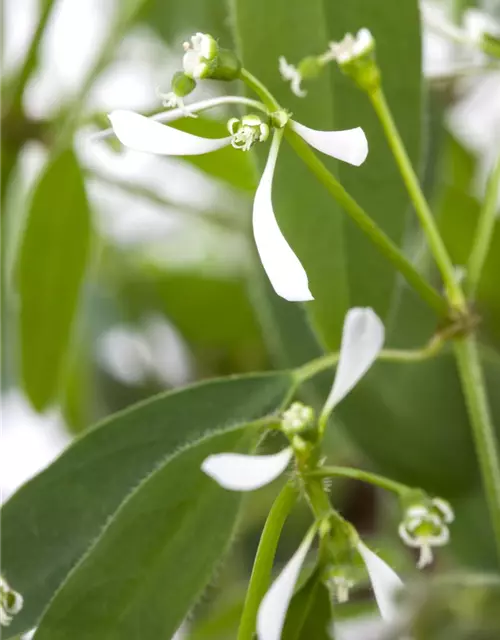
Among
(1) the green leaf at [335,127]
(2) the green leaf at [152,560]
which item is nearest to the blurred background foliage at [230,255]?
(1) the green leaf at [335,127]

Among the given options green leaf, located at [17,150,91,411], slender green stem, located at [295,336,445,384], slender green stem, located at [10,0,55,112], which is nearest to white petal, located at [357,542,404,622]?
slender green stem, located at [295,336,445,384]

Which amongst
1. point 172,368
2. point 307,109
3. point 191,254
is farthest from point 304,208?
point 191,254

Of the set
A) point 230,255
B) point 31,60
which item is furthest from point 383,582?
point 230,255

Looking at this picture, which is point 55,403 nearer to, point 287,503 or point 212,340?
point 212,340

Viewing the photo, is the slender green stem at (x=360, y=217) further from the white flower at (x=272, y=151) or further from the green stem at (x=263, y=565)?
the green stem at (x=263, y=565)

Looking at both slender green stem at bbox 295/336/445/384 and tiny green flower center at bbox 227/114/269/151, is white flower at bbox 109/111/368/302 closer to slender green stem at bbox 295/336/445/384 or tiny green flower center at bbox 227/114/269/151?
tiny green flower center at bbox 227/114/269/151

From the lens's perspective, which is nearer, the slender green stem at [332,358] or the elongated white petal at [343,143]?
the elongated white petal at [343,143]
